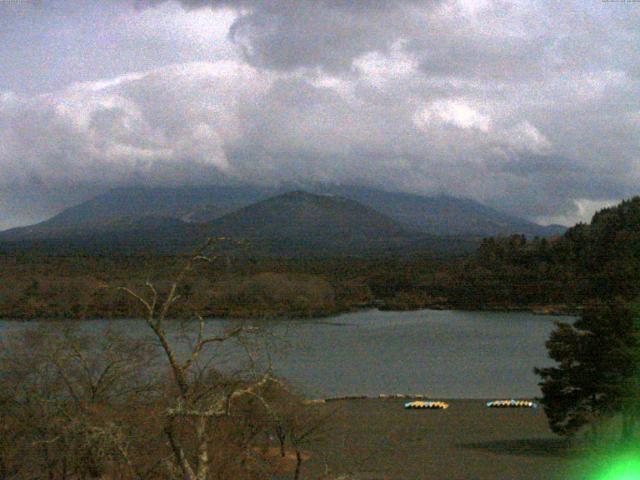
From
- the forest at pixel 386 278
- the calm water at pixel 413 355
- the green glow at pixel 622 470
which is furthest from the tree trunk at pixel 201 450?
the forest at pixel 386 278

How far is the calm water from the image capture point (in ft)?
116

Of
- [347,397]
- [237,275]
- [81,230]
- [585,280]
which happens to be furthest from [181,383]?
[81,230]

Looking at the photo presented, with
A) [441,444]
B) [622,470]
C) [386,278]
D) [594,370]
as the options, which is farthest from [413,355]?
[386,278]

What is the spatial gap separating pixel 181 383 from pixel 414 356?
41824 millimetres

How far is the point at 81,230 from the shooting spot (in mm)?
179750

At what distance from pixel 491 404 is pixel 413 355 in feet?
53.5

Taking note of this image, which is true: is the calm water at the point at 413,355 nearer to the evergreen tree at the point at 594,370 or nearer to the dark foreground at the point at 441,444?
the dark foreground at the point at 441,444

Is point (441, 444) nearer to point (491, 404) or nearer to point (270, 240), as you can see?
point (491, 404)

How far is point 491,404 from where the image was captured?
98.1 ft

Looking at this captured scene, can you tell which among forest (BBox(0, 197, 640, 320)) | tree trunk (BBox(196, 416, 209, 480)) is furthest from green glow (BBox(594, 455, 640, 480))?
forest (BBox(0, 197, 640, 320))

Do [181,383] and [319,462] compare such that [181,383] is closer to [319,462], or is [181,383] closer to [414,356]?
[319,462]

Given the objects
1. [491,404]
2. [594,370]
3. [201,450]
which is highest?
[201,450]

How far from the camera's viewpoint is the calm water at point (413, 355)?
35.5m

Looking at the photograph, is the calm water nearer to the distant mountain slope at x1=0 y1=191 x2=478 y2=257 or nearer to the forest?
the forest
